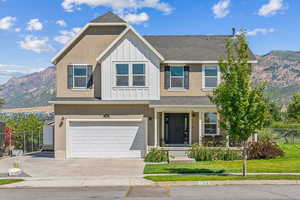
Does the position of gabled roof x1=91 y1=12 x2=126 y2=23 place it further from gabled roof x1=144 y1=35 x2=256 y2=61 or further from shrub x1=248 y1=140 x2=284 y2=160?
shrub x1=248 y1=140 x2=284 y2=160

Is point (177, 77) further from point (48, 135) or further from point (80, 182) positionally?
point (80, 182)

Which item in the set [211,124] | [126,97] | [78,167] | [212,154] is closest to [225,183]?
[212,154]

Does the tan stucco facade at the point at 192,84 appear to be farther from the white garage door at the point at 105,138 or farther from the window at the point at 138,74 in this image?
the white garage door at the point at 105,138

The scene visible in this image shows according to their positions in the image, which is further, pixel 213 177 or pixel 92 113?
pixel 92 113

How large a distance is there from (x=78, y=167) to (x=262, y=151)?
1113cm

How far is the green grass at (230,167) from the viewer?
62.0ft

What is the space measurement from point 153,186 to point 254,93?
598cm

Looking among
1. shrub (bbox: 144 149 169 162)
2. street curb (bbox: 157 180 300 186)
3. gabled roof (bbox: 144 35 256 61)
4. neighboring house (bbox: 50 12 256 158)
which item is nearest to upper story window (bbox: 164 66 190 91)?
neighboring house (bbox: 50 12 256 158)

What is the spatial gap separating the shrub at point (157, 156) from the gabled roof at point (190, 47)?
6.92m

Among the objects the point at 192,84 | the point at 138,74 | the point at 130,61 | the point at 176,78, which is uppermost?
the point at 130,61

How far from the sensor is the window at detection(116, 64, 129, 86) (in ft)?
85.3

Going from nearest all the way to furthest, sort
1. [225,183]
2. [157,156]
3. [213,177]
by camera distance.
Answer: [225,183] → [213,177] → [157,156]

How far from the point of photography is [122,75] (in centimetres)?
2603

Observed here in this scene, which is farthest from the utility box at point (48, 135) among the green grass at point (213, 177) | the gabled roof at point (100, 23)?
the green grass at point (213, 177)
